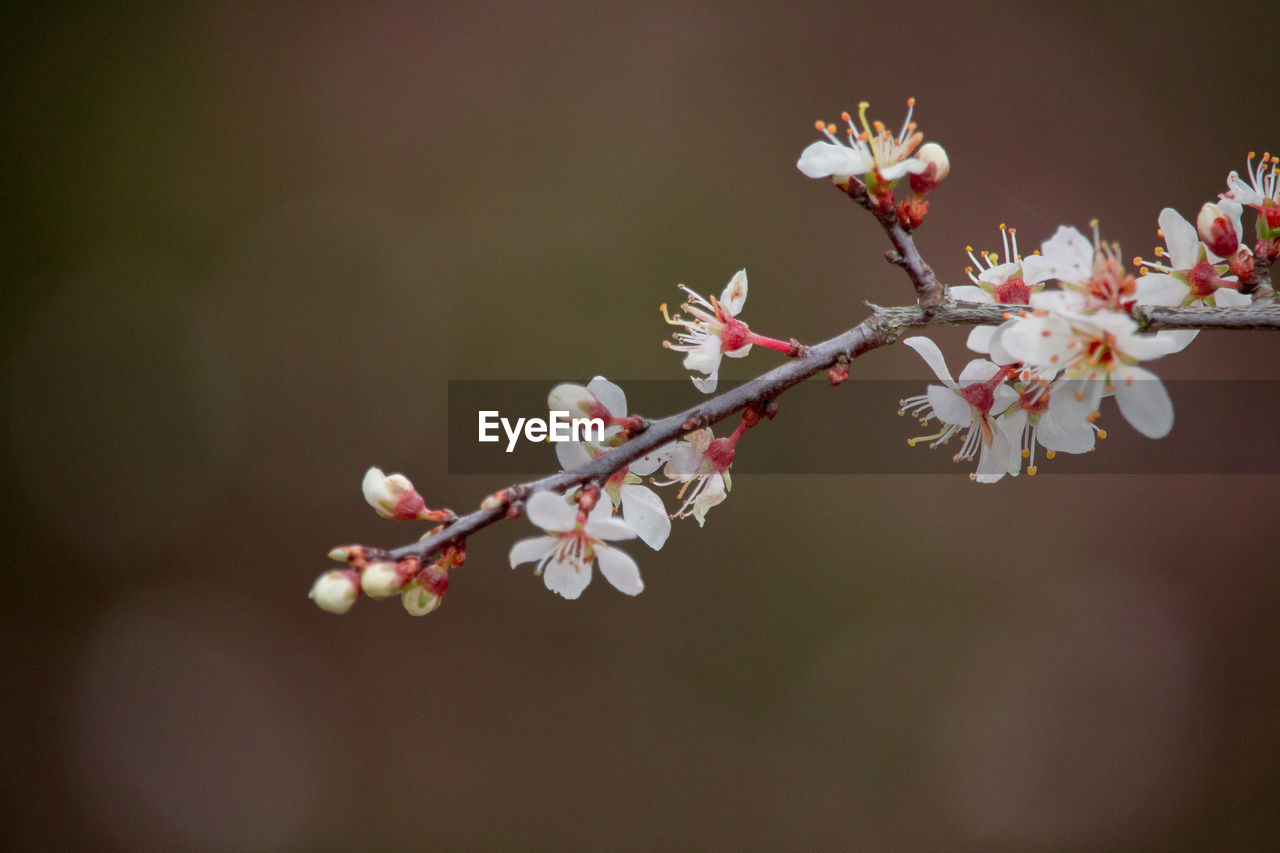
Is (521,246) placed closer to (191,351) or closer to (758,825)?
(191,351)

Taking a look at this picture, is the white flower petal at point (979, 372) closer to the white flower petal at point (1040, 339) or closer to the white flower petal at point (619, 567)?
the white flower petal at point (1040, 339)

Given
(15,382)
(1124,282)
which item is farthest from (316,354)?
(1124,282)

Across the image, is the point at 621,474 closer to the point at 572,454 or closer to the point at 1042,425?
the point at 572,454

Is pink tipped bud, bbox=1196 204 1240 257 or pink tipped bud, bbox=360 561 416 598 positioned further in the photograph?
pink tipped bud, bbox=1196 204 1240 257

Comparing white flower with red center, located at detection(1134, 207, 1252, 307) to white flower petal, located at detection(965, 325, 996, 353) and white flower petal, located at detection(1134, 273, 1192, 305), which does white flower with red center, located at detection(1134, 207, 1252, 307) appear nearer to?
white flower petal, located at detection(1134, 273, 1192, 305)

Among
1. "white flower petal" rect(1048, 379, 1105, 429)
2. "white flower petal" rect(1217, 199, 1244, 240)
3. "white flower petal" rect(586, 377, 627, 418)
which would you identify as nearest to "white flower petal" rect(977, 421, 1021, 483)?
"white flower petal" rect(1048, 379, 1105, 429)

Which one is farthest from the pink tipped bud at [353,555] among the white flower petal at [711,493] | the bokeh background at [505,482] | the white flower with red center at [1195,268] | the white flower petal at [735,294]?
the bokeh background at [505,482]
